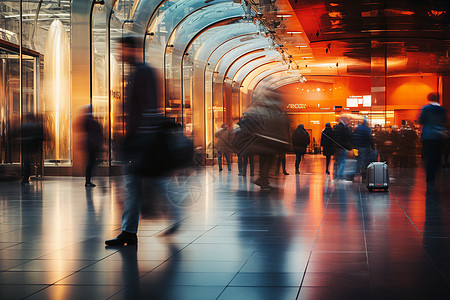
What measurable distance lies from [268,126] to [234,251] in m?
6.72

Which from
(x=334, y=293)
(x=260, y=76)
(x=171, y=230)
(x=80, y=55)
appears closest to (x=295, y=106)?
(x=260, y=76)

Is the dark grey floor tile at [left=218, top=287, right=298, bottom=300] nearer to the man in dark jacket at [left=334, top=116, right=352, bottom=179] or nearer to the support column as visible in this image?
the man in dark jacket at [left=334, top=116, right=352, bottom=179]

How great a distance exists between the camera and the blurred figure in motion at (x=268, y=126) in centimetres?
1209

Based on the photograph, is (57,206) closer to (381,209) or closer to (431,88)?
(381,209)

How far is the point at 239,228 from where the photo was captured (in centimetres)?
709

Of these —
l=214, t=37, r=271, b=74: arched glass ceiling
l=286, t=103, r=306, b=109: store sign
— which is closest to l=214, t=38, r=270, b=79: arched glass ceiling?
l=214, t=37, r=271, b=74: arched glass ceiling

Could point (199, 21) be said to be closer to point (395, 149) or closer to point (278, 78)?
point (395, 149)

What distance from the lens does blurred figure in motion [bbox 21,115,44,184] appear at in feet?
52.4

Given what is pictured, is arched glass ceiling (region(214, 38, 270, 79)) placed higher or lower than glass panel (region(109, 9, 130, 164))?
higher

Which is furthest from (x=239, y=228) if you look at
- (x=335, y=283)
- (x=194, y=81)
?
(x=194, y=81)

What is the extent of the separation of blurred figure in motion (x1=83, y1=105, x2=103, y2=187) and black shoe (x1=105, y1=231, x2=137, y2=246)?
8187 mm

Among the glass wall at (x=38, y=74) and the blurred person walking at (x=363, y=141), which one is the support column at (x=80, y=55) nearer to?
the glass wall at (x=38, y=74)

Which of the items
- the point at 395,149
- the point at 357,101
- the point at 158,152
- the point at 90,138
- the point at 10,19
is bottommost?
the point at 395,149

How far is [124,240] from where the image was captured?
602cm
